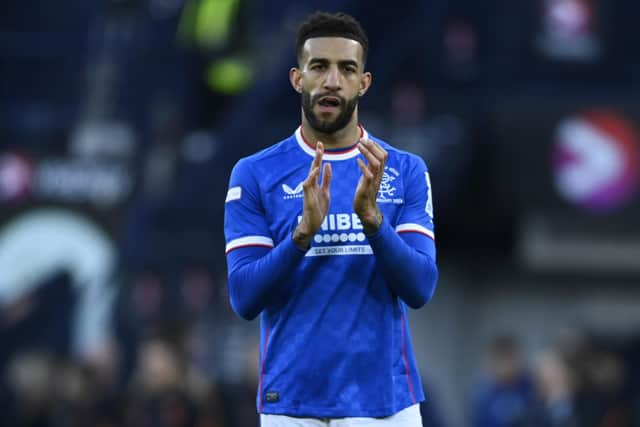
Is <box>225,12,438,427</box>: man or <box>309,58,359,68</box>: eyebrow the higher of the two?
<box>309,58,359,68</box>: eyebrow

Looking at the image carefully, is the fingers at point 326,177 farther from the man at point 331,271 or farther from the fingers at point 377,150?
the fingers at point 377,150

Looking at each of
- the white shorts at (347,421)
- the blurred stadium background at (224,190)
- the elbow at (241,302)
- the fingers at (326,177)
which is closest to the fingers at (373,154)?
the fingers at (326,177)

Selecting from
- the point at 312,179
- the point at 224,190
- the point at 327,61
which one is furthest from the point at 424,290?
the point at 224,190

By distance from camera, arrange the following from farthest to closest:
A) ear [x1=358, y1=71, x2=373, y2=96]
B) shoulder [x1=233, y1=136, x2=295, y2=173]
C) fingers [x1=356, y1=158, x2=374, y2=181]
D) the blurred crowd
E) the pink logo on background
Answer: the pink logo on background → the blurred crowd → shoulder [x1=233, y1=136, x2=295, y2=173] → ear [x1=358, y1=71, x2=373, y2=96] → fingers [x1=356, y1=158, x2=374, y2=181]

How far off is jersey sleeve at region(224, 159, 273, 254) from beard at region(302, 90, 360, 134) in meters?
0.29

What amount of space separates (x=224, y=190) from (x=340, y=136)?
745 cm

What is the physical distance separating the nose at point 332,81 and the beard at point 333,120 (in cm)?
4

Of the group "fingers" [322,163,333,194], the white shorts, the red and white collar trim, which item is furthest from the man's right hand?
the white shorts

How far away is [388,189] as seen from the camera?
4.31m

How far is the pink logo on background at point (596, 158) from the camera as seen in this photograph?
1187 centimetres

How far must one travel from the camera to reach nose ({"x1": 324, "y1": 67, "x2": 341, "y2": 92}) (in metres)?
4.18

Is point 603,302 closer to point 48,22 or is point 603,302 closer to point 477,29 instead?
point 477,29

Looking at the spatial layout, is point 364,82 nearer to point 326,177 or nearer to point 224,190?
point 326,177

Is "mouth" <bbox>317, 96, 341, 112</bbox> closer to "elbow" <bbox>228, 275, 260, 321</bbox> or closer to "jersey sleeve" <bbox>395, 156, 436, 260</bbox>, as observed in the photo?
"jersey sleeve" <bbox>395, 156, 436, 260</bbox>
